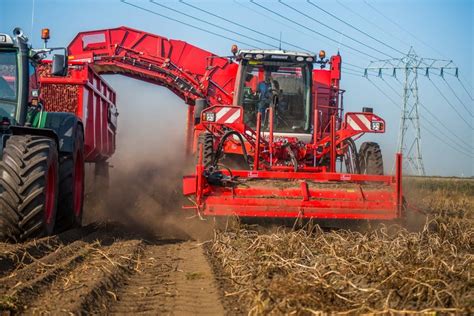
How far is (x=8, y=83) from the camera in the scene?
7703 millimetres

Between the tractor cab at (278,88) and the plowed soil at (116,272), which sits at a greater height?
the tractor cab at (278,88)

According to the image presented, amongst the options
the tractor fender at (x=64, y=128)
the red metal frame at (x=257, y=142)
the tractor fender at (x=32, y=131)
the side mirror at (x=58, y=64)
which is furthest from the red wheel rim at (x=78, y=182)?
the side mirror at (x=58, y=64)

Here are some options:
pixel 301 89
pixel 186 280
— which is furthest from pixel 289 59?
pixel 186 280

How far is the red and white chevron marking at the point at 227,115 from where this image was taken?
10.2 metres

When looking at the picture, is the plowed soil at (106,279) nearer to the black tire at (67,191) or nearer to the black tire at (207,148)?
the black tire at (67,191)

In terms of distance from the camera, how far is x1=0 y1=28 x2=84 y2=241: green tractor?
21.8 feet

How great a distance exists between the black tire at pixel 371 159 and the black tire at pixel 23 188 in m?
5.86

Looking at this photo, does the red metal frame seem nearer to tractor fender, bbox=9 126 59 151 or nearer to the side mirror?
tractor fender, bbox=9 126 59 151

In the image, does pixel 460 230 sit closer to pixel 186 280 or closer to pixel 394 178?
pixel 394 178

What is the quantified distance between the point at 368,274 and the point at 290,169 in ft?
17.5

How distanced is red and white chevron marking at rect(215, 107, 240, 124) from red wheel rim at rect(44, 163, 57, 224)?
3305 mm

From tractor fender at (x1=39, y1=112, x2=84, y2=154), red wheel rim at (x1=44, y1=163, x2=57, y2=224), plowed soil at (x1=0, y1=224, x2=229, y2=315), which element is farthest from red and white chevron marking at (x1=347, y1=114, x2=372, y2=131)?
red wheel rim at (x1=44, y1=163, x2=57, y2=224)

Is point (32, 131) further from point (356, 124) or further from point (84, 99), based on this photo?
point (356, 124)

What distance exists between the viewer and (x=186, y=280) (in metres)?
5.35
